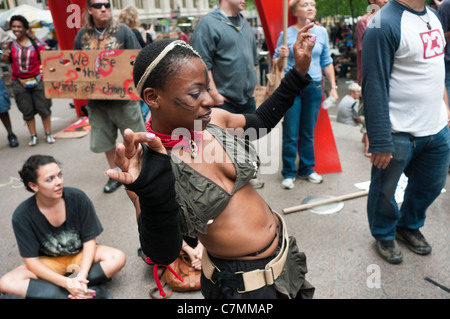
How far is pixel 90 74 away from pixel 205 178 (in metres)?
2.76

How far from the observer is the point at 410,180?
2580 millimetres

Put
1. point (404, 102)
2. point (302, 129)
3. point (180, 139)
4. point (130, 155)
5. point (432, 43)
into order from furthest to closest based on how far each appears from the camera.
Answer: point (302, 129)
point (404, 102)
point (432, 43)
point (180, 139)
point (130, 155)

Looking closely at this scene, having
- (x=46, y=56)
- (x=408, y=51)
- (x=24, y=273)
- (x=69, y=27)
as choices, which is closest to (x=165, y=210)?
(x=408, y=51)

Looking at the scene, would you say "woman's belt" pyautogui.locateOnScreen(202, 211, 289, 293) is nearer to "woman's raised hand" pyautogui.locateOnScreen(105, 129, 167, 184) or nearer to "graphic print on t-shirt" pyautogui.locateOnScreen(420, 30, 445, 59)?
"woman's raised hand" pyautogui.locateOnScreen(105, 129, 167, 184)

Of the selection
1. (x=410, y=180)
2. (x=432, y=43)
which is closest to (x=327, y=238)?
(x=410, y=180)

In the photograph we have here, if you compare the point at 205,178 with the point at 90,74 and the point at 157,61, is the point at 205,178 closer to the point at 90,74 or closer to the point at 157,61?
the point at 157,61

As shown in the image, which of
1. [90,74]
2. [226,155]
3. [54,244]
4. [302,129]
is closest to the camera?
[226,155]

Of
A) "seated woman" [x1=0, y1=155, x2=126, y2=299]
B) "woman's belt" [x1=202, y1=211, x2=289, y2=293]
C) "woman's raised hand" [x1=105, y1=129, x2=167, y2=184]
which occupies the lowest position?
"seated woman" [x1=0, y1=155, x2=126, y2=299]

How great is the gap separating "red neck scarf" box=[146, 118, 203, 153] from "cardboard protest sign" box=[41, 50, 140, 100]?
7.50 ft

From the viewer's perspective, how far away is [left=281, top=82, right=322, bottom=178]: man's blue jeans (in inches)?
146

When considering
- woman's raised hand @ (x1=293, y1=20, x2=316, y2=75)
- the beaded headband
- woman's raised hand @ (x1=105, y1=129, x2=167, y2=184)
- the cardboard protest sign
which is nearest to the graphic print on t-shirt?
woman's raised hand @ (x1=293, y1=20, x2=316, y2=75)

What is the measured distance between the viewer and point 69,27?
15.2ft

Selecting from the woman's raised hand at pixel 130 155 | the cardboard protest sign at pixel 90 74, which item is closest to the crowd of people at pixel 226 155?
the woman's raised hand at pixel 130 155

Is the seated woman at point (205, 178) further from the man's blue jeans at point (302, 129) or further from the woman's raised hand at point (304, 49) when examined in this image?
the man's blue jeans at point (302, 129)
